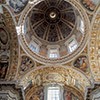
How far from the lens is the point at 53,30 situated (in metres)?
20.9

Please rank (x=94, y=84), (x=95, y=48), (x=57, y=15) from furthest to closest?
(x=57, y=15) → (x=95, y=48) → (x=94, y=84)

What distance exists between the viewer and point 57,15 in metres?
21.0

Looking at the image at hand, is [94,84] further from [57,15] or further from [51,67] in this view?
[57,15]

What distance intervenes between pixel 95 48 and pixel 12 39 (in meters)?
5.08

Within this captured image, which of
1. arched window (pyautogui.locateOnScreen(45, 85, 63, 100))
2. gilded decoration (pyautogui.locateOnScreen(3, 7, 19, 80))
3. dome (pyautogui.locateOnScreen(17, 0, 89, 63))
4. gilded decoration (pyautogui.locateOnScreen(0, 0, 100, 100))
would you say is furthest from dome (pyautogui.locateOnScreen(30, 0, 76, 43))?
arched window (pyautogui.locateOnScreen(45, 85, 63, 100))

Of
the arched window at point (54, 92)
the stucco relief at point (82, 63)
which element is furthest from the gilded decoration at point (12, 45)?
the stucco relief at point (82, 63)

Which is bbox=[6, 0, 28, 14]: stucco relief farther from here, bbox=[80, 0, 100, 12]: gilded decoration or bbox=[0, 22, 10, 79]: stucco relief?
bbox=[80, 0, 100, 12]: gilded decoration

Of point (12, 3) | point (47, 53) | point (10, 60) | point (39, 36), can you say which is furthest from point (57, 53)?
point (12, 3)

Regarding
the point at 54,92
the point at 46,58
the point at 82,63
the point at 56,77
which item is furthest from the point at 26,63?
the point at 82,63

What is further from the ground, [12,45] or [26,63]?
[12,45]

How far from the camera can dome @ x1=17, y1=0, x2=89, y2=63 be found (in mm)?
17828

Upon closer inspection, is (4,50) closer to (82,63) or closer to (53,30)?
(53,30)

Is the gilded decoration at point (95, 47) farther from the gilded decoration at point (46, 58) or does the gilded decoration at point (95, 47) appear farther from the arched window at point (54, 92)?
the arched window at point (54, 92)

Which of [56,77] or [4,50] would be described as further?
[56,77]
